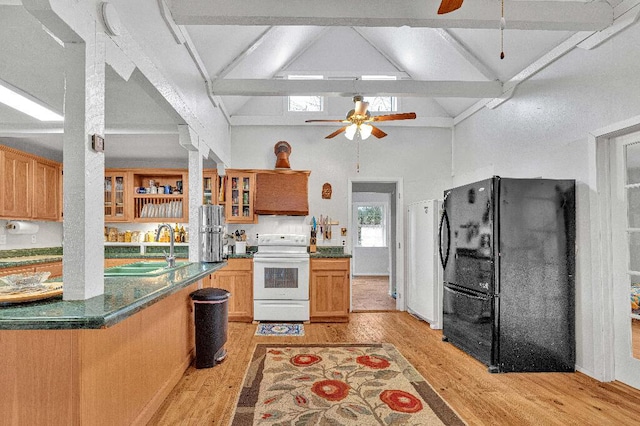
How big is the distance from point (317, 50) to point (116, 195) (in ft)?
11.9

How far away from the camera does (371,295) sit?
7.35m

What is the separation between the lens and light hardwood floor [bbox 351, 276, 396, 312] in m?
6.22

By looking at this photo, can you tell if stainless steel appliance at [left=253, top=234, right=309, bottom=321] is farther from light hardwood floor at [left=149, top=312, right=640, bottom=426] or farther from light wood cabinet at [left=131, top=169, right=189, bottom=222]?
light wood cabinet at [left=131, top=169, right=189, bottom=222]

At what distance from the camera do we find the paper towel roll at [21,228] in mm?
4730

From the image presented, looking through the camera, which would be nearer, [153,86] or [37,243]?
[153,86]

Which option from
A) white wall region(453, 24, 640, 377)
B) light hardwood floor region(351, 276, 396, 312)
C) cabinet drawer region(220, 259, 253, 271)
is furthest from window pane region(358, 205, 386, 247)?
white wall region(453, 24, 640, 377)

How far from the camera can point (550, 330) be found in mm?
3426

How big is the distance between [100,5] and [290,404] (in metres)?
2.60

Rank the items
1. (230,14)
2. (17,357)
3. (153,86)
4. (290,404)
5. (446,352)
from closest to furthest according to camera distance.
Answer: (17,357) → (153,86) → (290,404) → (230,14) → (446,352)

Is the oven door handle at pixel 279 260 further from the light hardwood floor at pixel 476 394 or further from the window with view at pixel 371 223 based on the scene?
the window with view at pixel 371 223

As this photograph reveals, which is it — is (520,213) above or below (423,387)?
above

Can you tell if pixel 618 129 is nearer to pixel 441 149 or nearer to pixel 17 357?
pixel 441 149

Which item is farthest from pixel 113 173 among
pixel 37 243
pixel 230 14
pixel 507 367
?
pixel 507 367

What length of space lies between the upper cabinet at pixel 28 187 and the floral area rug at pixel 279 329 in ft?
10.4
